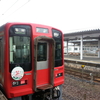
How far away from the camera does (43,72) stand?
3.58 meters

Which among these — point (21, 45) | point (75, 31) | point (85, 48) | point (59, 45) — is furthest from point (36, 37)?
point (85, 48)

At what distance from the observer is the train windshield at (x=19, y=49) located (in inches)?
118

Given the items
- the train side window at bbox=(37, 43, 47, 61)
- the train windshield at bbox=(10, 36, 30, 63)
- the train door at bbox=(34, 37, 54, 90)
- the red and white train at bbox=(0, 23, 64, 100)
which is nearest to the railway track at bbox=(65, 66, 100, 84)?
the red and white train at bbox=(0, 23, 64, 100)

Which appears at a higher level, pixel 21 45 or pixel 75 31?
pixel 75 31

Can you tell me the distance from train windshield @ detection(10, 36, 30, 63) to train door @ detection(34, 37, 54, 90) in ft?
1.22

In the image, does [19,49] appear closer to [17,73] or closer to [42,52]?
[17,73]

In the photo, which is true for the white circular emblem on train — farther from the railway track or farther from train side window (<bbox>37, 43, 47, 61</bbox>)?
the railway track

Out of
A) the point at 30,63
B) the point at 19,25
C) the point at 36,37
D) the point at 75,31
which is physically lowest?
the point at 30,63

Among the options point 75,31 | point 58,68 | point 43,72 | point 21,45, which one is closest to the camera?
point 21,45

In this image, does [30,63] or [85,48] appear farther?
[85,48]

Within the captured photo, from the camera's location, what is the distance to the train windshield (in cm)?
300

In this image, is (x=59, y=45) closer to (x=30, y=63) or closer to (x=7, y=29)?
(x=30, y=63)

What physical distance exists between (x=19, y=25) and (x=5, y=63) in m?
1.12

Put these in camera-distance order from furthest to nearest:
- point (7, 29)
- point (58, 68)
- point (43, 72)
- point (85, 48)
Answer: point (85, 48) → point (58, 68) → point (43, 72) → point (7, 29)
